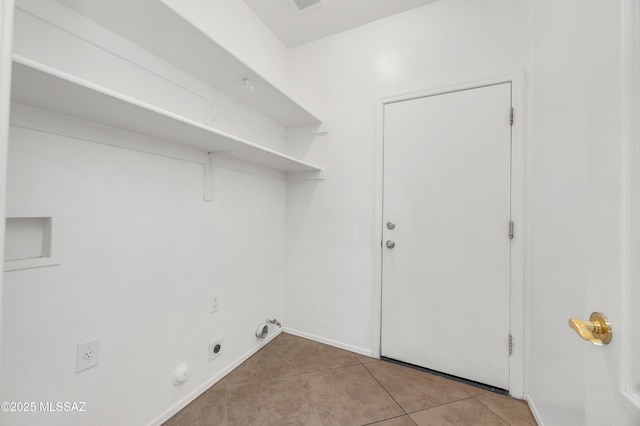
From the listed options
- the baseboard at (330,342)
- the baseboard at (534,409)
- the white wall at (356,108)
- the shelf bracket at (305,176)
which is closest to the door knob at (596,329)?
the baseboard at (534,409)

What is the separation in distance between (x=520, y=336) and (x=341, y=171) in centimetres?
163

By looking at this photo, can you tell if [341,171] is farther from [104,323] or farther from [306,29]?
[104,323]

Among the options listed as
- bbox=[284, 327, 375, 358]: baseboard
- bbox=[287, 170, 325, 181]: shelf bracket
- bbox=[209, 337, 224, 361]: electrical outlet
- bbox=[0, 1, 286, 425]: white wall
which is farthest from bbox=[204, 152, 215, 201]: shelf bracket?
bbox=[284, 327, 375, 358]: baseboard

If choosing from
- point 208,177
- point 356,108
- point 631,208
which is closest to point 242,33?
point 356,108

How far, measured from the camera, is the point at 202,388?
4.94 ft

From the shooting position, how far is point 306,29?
2.09 metres

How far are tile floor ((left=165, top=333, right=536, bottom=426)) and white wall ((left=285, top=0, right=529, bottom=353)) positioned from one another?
1.03ft

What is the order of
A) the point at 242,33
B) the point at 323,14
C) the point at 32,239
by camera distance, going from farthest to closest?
the point at 323,14
the point at 242,33
the point at 32,239

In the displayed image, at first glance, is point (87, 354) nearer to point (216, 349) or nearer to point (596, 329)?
point (216, 349)

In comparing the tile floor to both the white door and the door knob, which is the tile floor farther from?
the door knob

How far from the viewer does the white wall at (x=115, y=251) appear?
0.89 meters

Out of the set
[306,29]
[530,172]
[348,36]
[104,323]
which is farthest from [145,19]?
[530,172]

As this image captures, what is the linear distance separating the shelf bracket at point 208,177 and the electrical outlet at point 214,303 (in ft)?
2.08

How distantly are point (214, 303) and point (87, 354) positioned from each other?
0.64 meters
